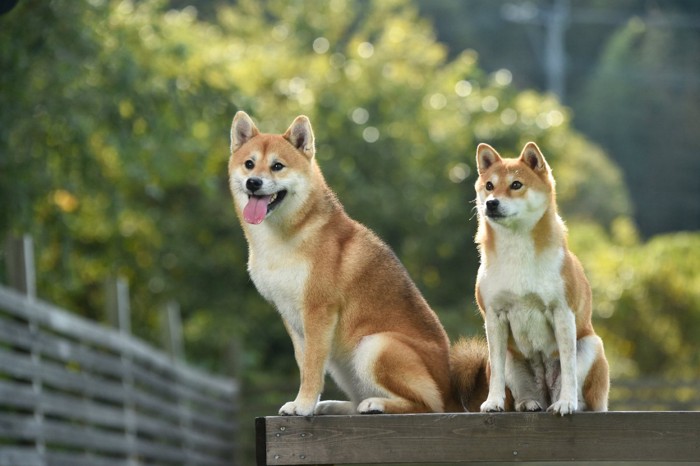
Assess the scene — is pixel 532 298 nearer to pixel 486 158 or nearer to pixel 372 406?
pixel 486 158

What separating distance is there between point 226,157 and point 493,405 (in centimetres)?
1230

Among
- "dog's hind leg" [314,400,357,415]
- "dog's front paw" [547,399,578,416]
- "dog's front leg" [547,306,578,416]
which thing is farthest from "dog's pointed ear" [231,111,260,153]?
"dog's front paw" [547,399,578,416]

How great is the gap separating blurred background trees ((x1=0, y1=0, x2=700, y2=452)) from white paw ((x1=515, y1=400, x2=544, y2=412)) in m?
1.35

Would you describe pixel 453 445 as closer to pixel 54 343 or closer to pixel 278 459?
pixel 278 459

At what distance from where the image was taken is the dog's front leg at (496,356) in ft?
18.0

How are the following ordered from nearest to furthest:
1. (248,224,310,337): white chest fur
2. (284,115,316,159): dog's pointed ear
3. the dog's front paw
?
the dog's front paw < (248,224,310,337): white chest fur < (284,115,316,159): dog's pointed ear

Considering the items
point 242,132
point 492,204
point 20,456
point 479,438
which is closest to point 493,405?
point 479,438

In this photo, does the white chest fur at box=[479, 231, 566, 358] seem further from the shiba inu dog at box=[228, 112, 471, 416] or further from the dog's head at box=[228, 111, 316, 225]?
the dog's head at box=[228, 111, 316, 225]

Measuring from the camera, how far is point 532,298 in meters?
5.43

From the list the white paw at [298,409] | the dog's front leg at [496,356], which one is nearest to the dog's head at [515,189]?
the dog's front leg at [496,356]

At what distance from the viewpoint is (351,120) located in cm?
1900

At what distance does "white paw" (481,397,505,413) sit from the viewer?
215 inches

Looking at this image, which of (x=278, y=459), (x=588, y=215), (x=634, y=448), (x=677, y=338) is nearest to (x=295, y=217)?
(x=278, y=459)

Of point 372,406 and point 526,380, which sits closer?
point 526,380
